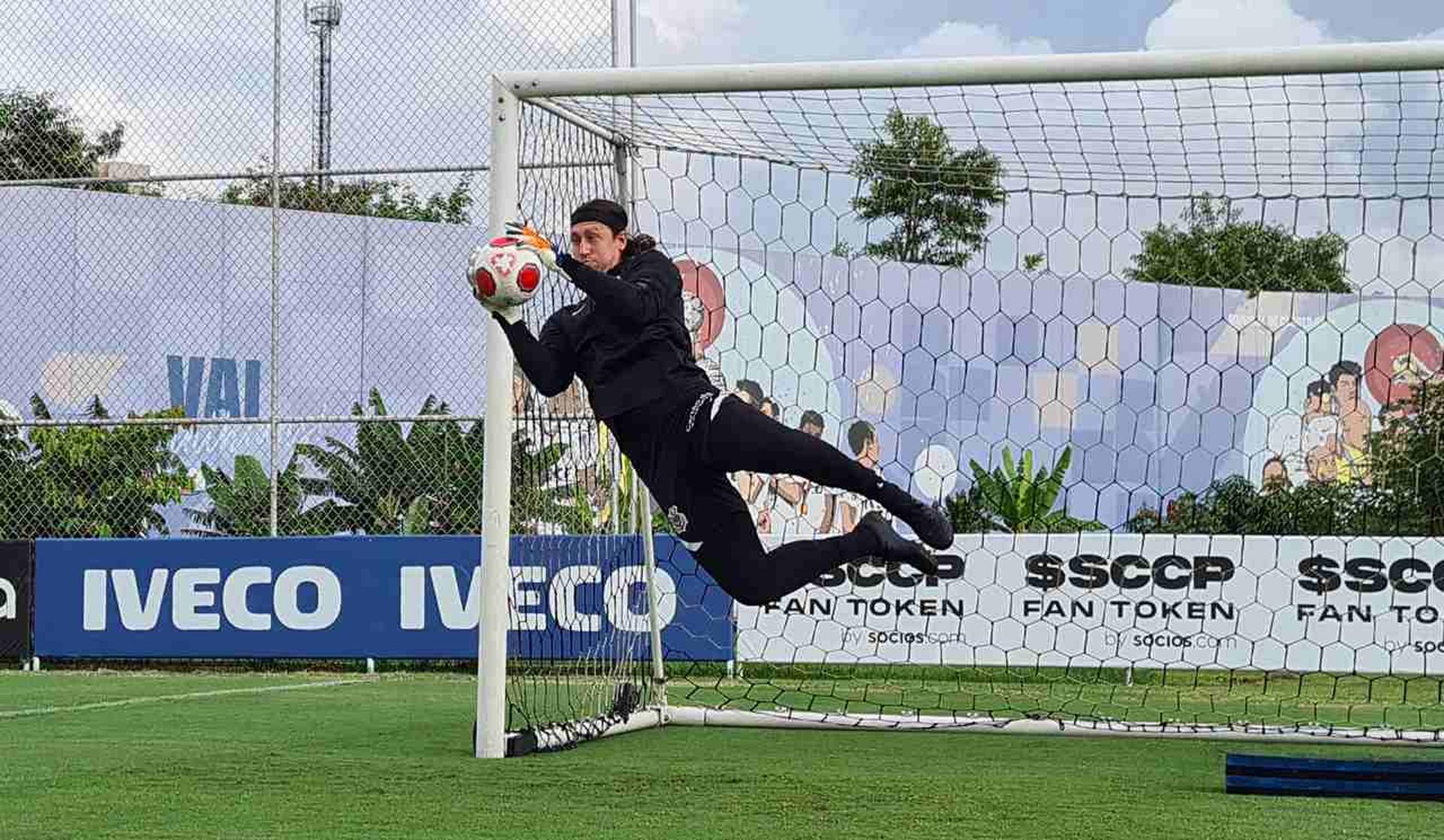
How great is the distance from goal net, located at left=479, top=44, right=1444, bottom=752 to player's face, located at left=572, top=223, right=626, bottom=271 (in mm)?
314

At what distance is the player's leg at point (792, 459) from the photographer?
23.0 ft

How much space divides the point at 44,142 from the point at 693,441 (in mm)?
12097

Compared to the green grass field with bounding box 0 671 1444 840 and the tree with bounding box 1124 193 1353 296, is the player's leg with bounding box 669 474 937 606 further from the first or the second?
the tree with bounding box 1124 193 1353 296

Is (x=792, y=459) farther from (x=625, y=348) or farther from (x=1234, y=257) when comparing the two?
(x=1234, y=257)

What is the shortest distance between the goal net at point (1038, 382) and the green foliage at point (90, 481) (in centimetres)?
496

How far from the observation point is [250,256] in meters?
16.8

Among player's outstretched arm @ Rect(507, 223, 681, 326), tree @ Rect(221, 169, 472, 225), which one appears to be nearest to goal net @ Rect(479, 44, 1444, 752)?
player's outstretched arm @ Rect(507, 223, 681, 326)

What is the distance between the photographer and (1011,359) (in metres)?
14.8

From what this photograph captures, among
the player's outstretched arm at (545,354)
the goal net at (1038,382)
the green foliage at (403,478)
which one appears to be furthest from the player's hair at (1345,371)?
the player's outstretched arm at (545,354)

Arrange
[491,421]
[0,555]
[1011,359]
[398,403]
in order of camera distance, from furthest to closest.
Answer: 1. [398,403]
2. [1011,359]
3. [0,555]
4. [491,421]

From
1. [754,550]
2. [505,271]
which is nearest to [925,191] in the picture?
[754,550]

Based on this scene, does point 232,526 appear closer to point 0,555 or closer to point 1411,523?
point 0,555

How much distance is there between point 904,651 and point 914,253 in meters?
2.61

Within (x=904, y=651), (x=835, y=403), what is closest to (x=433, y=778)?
(x=904, y=651)
